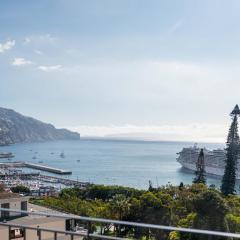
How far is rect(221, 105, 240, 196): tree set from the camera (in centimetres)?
3912

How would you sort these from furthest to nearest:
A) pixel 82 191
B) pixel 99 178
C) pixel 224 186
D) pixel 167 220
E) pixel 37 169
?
pixel 37 169 → pixel 99 178 → pixel 82 191 → pixel 224 186 → pixel 167 220

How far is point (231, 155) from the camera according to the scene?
128ft

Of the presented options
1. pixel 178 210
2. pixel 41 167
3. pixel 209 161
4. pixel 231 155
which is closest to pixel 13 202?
pixel 178 210

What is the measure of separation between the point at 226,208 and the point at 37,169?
3446 inches

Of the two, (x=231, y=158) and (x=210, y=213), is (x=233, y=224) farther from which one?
(x=231, y=158)

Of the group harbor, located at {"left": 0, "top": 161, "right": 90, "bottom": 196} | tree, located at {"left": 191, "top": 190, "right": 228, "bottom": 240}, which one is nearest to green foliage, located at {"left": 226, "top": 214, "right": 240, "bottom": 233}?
tree, located at {"left": 191, "top": 190, "right": 228, "bottom": 240}

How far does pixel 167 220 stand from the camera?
2230 centimetres

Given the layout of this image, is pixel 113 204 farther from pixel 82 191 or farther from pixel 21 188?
pixel 21 188

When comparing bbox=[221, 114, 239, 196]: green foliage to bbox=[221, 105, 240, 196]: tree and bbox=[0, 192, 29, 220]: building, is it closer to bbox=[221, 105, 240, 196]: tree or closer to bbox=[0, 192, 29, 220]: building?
bbox=[221, 105, 240, 196]: tree

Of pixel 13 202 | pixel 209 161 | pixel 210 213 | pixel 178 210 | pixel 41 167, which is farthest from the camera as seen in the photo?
pixel 41 167

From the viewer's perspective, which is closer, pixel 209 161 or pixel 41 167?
pixel 209 161

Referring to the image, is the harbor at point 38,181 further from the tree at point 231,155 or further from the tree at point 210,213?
the tree at point 210,213

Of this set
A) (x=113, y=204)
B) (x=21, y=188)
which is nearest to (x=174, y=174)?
(x=21, y=188)

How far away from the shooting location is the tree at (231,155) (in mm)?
39125
